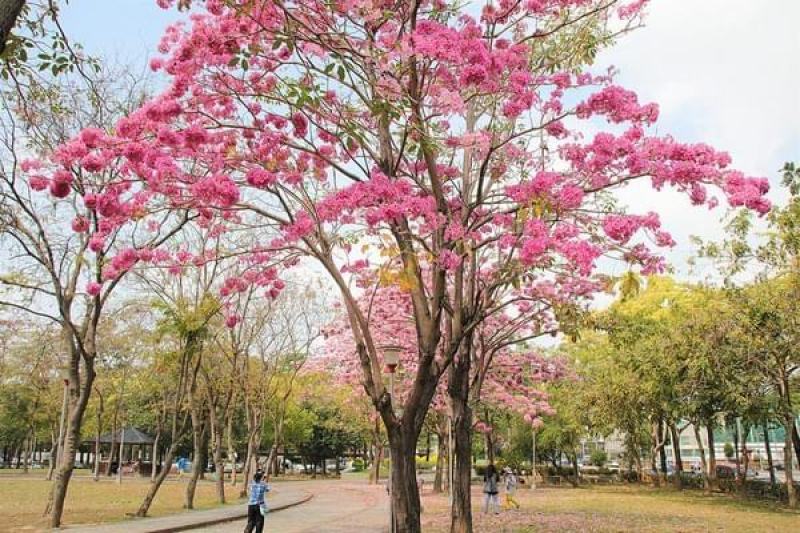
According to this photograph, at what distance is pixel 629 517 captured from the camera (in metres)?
19.8

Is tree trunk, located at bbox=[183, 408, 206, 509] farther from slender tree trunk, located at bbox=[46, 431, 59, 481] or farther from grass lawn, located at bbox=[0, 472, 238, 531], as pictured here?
slender tree trunk, located at bbox=[46, 431, 59, 481]

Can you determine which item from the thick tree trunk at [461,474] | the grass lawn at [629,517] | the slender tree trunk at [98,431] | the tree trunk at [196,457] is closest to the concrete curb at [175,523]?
the tree trunk at [196,457]

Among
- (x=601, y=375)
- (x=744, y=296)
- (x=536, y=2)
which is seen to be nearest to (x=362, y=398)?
(x=601, y=375)

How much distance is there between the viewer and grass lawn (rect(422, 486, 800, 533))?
16.6 m

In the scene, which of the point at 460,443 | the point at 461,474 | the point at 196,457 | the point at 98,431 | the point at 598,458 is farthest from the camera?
the point at 598,458

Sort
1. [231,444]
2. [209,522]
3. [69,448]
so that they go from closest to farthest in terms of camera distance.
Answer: [69,448] < [209,522] < [231,444]

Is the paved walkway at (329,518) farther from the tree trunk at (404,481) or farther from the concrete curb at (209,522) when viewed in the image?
the tree trunk at (404,481)

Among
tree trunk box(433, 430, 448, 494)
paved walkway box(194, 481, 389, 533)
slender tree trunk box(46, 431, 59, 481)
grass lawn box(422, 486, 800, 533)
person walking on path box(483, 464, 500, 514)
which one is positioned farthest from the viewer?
slender tree trunk box(46, 431, 59, 481)

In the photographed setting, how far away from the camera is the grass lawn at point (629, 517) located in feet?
54.6

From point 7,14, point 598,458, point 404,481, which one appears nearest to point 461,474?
point 404,481

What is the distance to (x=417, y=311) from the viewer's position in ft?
31.0

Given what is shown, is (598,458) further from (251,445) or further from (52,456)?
(52,456)

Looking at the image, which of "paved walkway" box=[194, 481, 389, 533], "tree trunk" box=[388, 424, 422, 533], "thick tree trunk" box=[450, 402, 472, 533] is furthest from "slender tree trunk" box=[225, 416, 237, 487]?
"tree trunk" box=[388, 424, 422, 533]

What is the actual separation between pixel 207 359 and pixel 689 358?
1647 centimetres
